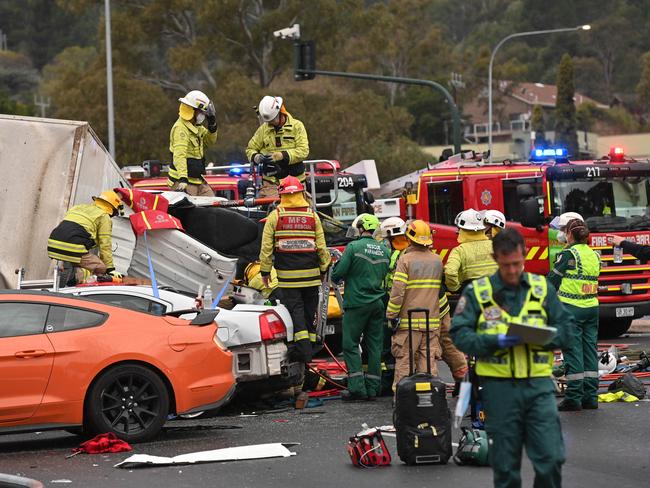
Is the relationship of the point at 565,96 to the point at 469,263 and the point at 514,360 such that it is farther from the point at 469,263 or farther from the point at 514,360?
the point at 514,360

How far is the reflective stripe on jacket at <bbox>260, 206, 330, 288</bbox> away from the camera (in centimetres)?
1299

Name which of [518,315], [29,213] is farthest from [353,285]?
[518,315]

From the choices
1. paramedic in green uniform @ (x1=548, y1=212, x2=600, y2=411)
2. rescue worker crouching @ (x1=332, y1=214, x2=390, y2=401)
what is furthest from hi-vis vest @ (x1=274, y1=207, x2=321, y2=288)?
paramedic in green uniform @ (x1=548, y1=212, x2=600, y2=411)

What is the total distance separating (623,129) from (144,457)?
91302 mm

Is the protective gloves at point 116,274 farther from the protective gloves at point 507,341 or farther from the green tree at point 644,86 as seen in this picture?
the green tree at point 644,86

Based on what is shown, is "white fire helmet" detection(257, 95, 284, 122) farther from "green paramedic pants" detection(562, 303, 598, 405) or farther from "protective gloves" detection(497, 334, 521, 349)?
"protective gloves" detection(497, 334, 521, 349)

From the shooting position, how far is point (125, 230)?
13.9 metres

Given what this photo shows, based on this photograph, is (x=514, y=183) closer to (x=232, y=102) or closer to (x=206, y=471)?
(x=206, y=471)

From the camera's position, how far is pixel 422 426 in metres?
9.66

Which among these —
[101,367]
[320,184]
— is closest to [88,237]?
[101,367]

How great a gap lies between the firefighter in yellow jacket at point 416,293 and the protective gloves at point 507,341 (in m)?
5.42

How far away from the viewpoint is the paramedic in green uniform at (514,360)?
7.06 m

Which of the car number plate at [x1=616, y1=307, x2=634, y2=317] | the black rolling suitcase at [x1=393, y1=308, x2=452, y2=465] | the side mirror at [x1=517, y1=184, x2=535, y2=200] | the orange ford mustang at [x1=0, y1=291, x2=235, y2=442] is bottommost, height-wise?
the black rolling suitcase at [x1=393, y1=308, x2=452, y2=465]

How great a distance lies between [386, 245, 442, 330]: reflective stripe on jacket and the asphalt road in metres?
0.92
